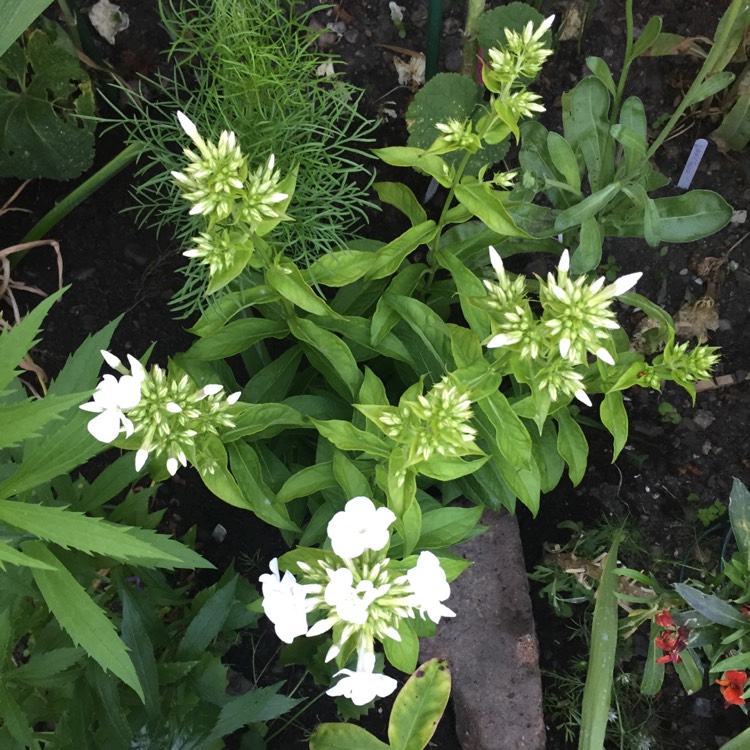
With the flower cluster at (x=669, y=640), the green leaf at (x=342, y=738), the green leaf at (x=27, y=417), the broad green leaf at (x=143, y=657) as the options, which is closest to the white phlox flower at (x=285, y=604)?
the green leaf at (x=27, y=417)

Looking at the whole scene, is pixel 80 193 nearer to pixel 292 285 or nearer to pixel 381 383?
pixel 292 285

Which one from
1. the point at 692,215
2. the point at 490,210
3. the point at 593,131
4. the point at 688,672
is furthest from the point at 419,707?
the point at 593,131

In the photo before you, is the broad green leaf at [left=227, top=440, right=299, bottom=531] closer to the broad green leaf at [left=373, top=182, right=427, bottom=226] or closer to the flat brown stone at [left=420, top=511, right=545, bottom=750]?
the broad green leaf at [left=373, top=182, right=427, bottom=226]

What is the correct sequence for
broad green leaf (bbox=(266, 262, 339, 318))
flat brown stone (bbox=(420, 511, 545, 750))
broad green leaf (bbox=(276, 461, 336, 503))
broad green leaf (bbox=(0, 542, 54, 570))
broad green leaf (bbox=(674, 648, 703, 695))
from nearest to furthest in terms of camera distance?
broad green leaf (bbox=(0, 542, 54, 570)) → broad green leaf (bbox=(266, 262, 339, 318)) → broad green leaf (bbox=(276, 461, 336, 503)) → broad green leaf (bbox=(674, 648, 703, 695)) → flat brown stone (bbox=(420, 511, 545, 750))

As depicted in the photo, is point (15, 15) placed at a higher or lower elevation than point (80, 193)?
higher


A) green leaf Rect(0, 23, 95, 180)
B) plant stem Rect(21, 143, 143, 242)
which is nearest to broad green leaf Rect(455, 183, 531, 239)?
plant stem Rect(21, 143, 143, 242)

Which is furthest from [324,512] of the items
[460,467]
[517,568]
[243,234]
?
[517,568]

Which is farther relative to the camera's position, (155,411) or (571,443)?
(571,443)
